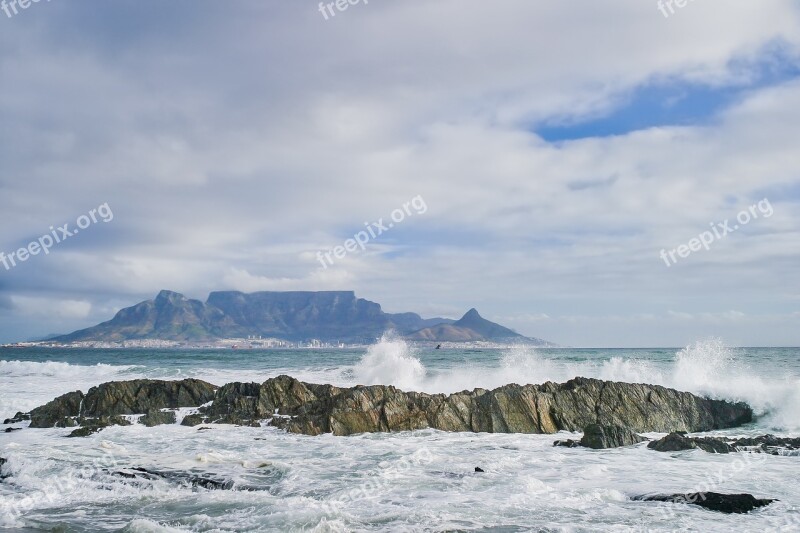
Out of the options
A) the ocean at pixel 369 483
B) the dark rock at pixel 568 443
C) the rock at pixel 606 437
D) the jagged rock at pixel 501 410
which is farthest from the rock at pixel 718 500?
the jagged rock at pixel 501 410

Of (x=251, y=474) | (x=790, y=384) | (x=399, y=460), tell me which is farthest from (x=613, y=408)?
(x=251, y=474)

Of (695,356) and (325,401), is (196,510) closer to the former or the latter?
(325,401)

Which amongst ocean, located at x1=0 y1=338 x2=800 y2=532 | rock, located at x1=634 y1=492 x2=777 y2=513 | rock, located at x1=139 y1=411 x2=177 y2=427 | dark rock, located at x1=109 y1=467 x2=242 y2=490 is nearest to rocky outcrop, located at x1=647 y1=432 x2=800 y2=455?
ocean, located at x1=0 y1=338 x2=800 y2=532

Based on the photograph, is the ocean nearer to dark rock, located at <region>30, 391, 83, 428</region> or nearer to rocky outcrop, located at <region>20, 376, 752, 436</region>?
rocky outcrop, located at <region>20, 376, 752, 436</region>

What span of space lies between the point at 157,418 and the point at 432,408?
11.3m

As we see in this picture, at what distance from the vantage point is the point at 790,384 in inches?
1000

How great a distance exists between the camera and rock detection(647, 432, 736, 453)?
1744 centimetres

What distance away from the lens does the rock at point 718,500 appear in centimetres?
1155

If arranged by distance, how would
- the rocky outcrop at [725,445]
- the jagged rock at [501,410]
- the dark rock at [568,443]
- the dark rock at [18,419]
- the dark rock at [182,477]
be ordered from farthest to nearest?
the dark rock at [18,419], the jagged rock at [501,410], the dark rock at [568,443], the rocky outcrop at [725,445], the dark rock at [182,477]

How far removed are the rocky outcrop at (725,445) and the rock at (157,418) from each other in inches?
723

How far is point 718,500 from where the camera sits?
11836 mm

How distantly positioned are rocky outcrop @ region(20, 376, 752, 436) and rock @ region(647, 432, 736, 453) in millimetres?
3218

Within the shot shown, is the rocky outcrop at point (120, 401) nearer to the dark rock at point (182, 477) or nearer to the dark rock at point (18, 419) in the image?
the dark rock at point (18, 419)

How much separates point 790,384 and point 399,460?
63.7 feet
